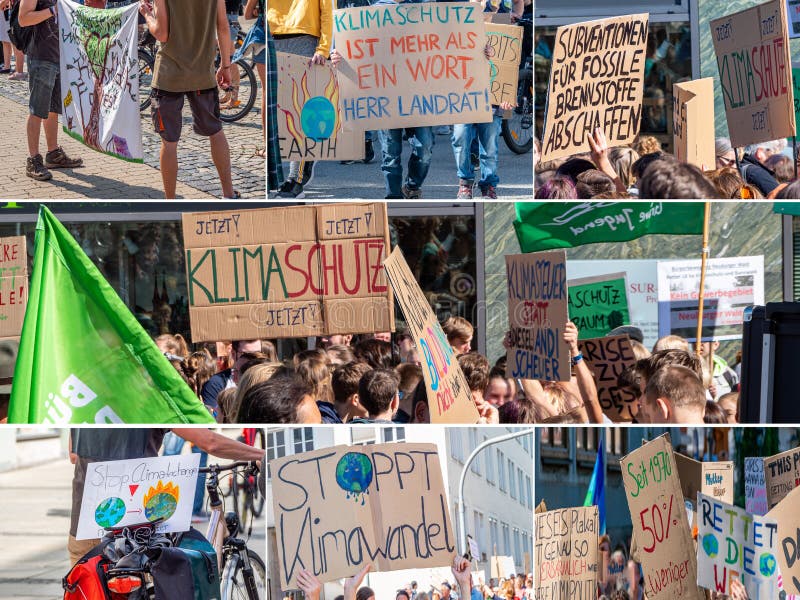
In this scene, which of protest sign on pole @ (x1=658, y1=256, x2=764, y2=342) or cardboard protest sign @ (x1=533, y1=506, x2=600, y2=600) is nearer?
cardboard protest sign @ (x1=533, y1=506, x2=600, y2=600)

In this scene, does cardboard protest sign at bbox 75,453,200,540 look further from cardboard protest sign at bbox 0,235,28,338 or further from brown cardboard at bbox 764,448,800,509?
cardboard protest sign at bbox 0,235,28,338

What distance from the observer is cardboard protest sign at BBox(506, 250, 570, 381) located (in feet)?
19.1

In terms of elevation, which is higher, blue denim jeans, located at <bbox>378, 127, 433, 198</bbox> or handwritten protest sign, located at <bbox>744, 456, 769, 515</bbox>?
blue denim jeans, located at <bbox>378, 127, 433, 198</bbox>

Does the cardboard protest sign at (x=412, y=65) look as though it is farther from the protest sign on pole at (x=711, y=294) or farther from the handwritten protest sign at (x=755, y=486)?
the protest sign on pole at (x=711, y=294)

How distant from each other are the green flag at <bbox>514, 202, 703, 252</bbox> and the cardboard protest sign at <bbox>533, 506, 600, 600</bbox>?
9.29 ft

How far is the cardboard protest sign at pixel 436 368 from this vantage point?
4.57 m

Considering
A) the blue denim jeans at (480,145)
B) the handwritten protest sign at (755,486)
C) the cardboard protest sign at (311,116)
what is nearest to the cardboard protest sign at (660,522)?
the handwritten protest sign at (755,486)

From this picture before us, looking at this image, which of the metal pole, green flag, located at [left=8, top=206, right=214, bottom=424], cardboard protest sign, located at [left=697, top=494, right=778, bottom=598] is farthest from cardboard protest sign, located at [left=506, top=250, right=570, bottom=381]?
green flag, located at [left=8, top=206, right=214, bottom=424]

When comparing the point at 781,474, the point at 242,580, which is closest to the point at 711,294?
the point at 781,474

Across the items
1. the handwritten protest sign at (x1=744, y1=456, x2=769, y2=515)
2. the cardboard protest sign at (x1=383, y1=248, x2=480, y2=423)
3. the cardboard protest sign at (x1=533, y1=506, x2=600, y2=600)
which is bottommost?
the cardboard protest sign at (x1=533, y1=506, x2=600, y2=600)

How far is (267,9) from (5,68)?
1522 millimetres

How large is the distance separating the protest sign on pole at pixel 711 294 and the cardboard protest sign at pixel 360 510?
4.93 m

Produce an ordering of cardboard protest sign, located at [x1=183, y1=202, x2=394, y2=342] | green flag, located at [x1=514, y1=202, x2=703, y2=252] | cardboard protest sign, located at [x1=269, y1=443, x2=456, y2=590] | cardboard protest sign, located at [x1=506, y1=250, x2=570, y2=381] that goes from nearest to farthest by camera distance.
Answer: cardboard protest sign, located at [x1=269, y1=443, x2=456, y2=590]
cardboard protest sign, located at [x1=183, y1=202, x2=394, y2=342]
cardboard protest sign, located at [x1=506, y1=250, x2=570, y2=381]
green flag, located at [x1=514, y1=202, x2=703, y2=252]

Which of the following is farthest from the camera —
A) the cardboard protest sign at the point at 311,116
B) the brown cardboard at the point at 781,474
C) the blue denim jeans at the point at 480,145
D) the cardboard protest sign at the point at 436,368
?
the blue denim jeans at the point at 480,145
